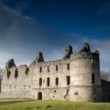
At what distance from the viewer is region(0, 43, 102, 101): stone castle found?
47.5 metres

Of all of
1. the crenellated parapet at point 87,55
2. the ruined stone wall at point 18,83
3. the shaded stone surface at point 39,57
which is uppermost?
the shaded stone surface at point 39,57

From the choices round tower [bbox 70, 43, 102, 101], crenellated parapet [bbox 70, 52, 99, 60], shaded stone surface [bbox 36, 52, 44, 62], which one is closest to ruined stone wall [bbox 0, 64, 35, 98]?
Answer: shaded stone surface [bbox 36, 52, 44, 62]

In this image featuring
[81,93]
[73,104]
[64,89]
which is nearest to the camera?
[73,104]

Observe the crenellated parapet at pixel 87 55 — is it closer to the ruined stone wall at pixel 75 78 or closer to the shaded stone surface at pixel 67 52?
the ruined stone wall at pixel 75 78

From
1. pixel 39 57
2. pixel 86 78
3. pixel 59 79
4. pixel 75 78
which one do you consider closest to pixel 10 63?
pixel 39 57

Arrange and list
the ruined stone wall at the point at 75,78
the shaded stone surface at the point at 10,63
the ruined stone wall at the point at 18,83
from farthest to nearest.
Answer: the shaded stone surface at the point at 10,63, the ruined stone wall at the point at 18,83, the ruined stone wall at the point at 75,78

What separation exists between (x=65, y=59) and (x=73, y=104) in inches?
480

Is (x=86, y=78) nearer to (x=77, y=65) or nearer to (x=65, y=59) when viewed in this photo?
(x=77, y=65)

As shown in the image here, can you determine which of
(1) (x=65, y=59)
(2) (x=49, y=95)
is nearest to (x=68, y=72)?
(1) (x=65, y=59)

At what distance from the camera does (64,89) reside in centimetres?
5125

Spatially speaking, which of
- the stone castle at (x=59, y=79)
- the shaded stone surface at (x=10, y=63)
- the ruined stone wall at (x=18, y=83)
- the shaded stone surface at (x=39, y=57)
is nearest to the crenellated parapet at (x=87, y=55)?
the stone castle at (x=59, y=79)

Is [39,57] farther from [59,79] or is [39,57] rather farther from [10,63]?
[10,63]

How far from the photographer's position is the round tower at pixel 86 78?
47031mm

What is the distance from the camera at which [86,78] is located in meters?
47.4
